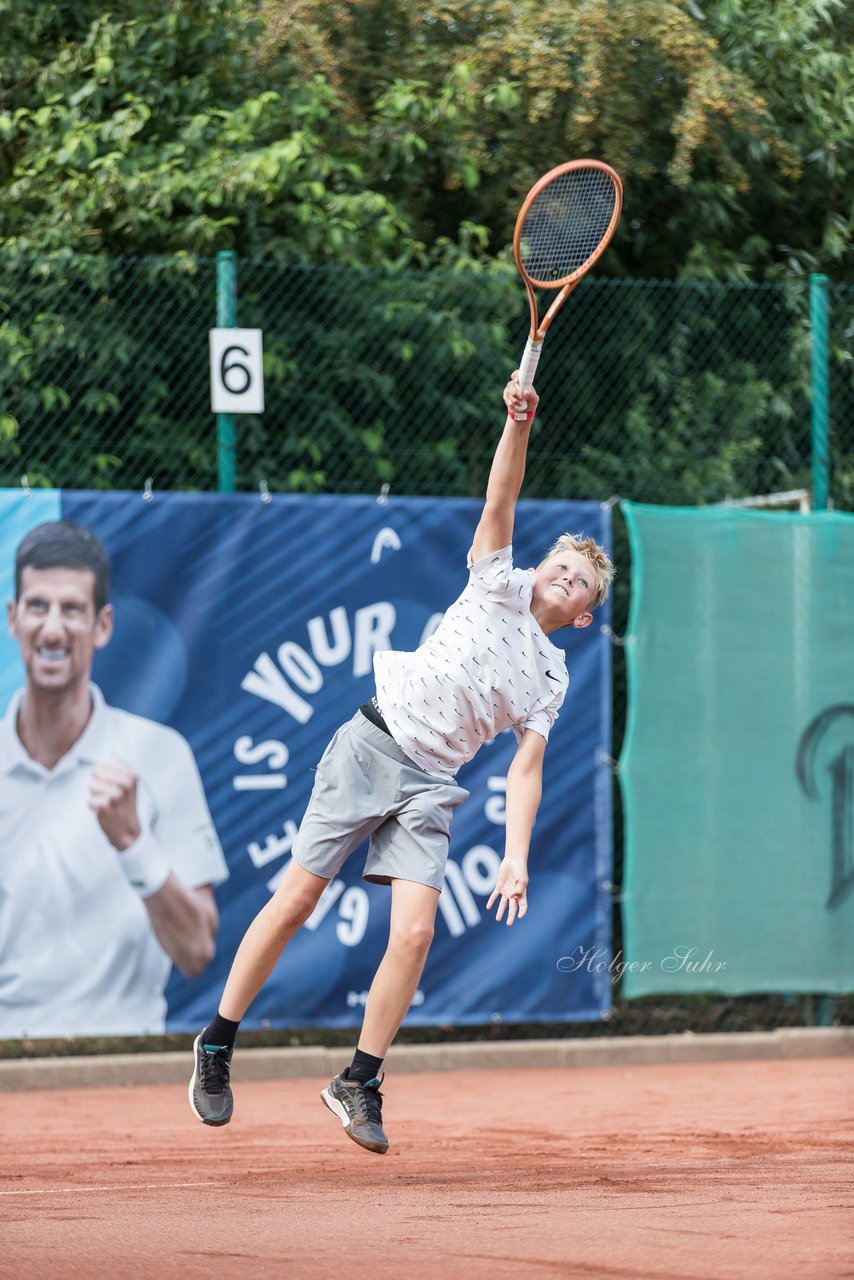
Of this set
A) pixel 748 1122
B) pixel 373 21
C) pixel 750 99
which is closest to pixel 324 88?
pixel 373 21

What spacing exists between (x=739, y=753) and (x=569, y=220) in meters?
2.92

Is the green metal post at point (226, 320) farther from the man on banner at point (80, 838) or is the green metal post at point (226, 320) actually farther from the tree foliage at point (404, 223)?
the man on banner at point (80, 838)

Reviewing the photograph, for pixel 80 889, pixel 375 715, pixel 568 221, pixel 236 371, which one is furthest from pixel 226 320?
pixel 375 715

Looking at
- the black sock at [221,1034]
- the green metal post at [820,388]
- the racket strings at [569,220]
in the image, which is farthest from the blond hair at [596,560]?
the green metal post at [820,388]

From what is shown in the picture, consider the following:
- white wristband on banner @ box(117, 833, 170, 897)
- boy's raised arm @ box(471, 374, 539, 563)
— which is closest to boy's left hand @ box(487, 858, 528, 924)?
boy's raised arm @ box(471, 374, 539, 563)

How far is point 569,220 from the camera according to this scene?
5848 mm

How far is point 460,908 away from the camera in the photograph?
7.54 m

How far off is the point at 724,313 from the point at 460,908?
10.3 ft

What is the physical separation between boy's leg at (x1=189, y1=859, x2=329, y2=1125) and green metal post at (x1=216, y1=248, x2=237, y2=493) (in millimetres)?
2966

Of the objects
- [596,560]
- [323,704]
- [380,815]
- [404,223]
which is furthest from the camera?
[404,223]

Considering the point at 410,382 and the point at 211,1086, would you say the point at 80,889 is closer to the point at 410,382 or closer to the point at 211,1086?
the point at 211,1086

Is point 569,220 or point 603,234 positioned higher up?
point 569,220

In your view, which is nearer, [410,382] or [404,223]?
[410,382]

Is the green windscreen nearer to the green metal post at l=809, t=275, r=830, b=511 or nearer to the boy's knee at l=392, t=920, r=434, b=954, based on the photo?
the green metal post at l=809, t=275, r=830, b=511
